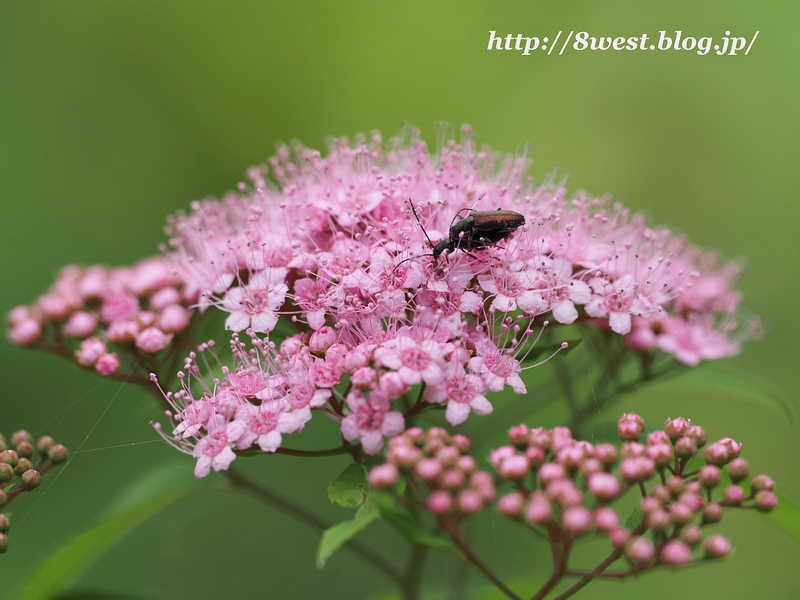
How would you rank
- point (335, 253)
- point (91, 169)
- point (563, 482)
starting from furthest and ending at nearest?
1. point (91, 169)
2. point (335, 253)
3. point (563, 482)

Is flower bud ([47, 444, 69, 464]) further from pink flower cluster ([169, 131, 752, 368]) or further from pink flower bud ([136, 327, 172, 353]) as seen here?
pink flower cluster ([169, 131, 752, 368])

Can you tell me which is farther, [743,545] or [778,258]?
[778,258]

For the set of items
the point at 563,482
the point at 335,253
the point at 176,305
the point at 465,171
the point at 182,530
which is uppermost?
the point at 465,171

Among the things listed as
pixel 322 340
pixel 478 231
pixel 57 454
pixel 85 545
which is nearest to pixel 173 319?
Answer: pixel 57 454

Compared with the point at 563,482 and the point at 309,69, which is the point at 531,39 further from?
the point at 563,482

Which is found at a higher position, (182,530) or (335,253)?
(335,253)

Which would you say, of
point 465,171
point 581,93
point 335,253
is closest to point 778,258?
point 581,93

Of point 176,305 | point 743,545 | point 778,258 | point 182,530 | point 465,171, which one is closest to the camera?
point 465,171

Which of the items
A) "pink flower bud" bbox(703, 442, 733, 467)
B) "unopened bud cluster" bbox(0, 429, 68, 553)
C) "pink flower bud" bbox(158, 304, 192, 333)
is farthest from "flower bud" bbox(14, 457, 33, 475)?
"pink flower bud" bbox(703, 442, 733, 467)
